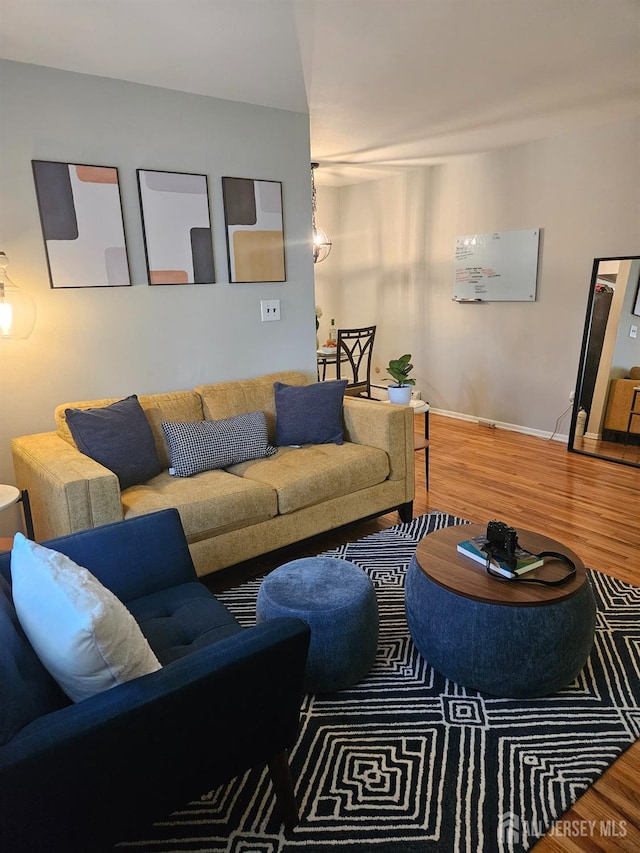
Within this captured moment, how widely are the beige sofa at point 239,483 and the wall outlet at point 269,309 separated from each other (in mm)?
378

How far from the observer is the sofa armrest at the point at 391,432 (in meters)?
2.93

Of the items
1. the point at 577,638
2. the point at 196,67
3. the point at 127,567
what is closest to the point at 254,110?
the point at 196,67

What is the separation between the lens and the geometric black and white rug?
136cm

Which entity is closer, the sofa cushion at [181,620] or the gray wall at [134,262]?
the sofa cushion at [181,620]

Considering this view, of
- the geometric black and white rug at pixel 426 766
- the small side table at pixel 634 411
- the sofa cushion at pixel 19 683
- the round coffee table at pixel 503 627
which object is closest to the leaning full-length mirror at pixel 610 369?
the small side table at pixel 634 411

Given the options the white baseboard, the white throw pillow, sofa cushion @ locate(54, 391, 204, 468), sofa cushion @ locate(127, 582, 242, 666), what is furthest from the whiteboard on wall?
the white throw pillow

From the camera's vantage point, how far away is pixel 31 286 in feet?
8.52

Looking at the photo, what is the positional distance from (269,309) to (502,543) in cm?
214

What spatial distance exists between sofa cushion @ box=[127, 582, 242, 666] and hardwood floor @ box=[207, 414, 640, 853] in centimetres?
70

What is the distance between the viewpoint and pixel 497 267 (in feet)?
15.9

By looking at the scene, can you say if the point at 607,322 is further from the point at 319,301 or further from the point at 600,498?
the point at 319,301

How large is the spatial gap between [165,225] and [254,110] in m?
0.90

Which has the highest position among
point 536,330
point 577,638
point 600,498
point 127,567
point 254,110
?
point 254,110

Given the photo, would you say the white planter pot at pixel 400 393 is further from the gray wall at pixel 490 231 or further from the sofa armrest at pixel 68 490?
the gray wall at pixel 490 231
